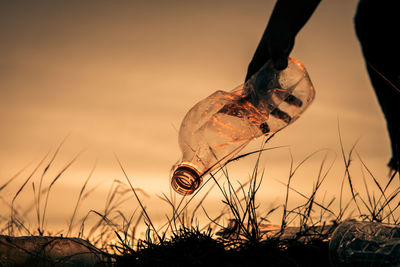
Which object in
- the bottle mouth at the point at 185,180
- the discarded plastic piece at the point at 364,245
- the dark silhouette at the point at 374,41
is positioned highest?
the dark silhouette at the point at 374,41

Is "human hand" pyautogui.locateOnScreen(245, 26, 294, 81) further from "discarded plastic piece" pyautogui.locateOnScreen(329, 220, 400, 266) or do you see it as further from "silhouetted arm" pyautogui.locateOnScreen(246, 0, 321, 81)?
"discarded plastic piece" pyautogui.locateOnScreen(329, 220, 400, 266)

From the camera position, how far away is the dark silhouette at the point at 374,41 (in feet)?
5.59

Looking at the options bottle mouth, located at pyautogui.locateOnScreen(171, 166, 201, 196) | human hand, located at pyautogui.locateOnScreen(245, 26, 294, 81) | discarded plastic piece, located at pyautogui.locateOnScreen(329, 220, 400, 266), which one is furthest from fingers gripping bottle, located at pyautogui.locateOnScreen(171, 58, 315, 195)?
discarded plastic piece, located at pyautogui.locateOnScreen(329, 220, 400, 266)

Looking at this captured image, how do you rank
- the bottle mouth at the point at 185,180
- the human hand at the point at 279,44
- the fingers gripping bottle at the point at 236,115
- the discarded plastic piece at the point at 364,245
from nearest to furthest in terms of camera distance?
the discarded plastic piece at the point at 364,245 < the human hand at the point at 279,44 < the bottle mouth at the point at 185,180 < the fingers gripping bottle at the point at 236,115

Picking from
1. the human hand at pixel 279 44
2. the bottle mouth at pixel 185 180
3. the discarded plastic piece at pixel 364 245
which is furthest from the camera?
the bottle mouth at pixel 185 180

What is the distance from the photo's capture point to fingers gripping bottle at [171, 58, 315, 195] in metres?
2.21

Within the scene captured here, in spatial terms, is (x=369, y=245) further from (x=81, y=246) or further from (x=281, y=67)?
(x=81, y=246)

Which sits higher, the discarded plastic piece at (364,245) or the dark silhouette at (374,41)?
the dark silhouette at (374,41)

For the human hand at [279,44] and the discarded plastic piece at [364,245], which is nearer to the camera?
the discarded plastic piece at [364,245]

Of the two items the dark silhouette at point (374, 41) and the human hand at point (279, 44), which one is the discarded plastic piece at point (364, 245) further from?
the human hand at point (279, 44)

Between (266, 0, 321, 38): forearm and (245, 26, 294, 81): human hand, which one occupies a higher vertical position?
(266, 0, 321, 38): forearm

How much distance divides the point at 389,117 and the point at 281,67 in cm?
61

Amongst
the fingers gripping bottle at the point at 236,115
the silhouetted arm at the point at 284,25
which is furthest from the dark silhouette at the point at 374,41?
the fingers gripping bottle at the point at 236,115

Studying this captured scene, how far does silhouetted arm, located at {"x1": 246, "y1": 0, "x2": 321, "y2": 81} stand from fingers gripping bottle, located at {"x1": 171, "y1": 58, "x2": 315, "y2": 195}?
0.36 meters
